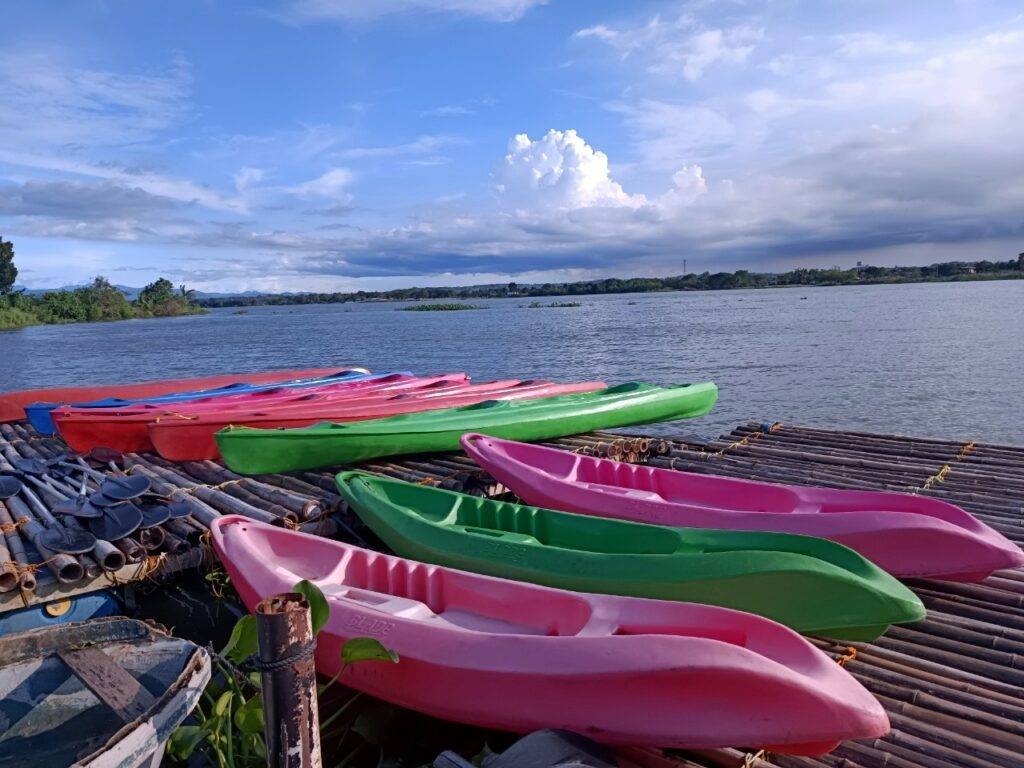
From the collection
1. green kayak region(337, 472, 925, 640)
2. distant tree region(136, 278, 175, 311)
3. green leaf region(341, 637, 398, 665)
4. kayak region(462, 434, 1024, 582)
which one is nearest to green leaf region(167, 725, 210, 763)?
green leaf region(341, 637, 398, 665)

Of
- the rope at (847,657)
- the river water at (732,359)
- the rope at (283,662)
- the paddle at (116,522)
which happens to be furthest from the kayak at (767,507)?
the river water at (732,359)

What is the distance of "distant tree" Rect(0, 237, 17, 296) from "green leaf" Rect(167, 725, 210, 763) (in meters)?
74.9

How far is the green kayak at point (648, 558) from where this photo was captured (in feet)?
13.6

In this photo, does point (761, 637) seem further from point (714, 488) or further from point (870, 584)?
point (714, 488)

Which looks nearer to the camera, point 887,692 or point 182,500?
point 887,692

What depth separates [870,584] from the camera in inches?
162

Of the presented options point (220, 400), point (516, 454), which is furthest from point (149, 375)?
point (516, 454)

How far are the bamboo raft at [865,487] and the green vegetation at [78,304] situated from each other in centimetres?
6588

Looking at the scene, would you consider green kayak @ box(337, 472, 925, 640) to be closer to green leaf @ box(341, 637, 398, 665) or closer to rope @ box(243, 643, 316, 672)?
green leaf @ box(341, 637, 398, 665)

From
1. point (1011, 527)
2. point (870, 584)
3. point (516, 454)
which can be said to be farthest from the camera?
point (516, 454)

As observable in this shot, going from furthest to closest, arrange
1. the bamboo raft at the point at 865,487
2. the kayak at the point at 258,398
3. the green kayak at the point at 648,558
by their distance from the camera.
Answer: the kayak at the point at 258,398 → the green kayak at the point at 648,558 → the bamboo raft at the point at 865,487

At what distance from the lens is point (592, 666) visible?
3.36 metres

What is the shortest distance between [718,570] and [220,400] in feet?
27.0

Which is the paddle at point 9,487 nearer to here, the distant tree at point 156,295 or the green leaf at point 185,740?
the green leaf at point 185,740
